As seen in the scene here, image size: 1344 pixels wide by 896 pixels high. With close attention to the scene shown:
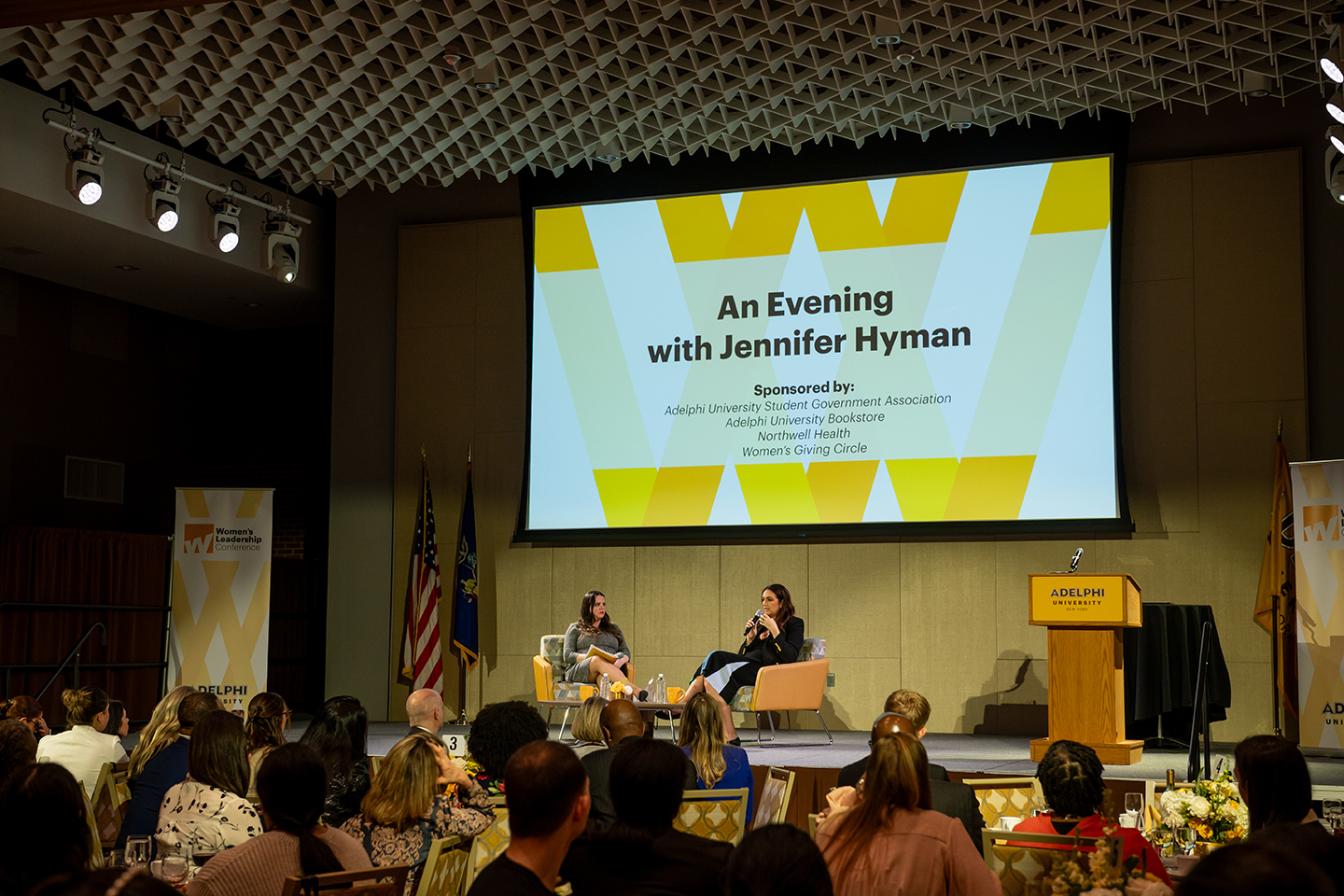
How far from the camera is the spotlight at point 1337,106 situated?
503 centimetres

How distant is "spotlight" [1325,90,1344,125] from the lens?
5.03m

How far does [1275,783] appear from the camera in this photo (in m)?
2.66

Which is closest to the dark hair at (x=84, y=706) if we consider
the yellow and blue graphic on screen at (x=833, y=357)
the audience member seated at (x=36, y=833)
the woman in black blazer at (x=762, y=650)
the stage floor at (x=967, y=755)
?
the stage floor at (x=967, y=755)

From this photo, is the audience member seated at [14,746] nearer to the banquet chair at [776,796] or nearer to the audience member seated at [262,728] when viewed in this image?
the audience member seated at [262,728]

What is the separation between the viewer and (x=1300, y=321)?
8406 millimetres

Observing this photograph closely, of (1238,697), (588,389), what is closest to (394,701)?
(588,389)

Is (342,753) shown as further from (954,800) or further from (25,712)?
(25,712)

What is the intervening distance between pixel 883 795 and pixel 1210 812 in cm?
121

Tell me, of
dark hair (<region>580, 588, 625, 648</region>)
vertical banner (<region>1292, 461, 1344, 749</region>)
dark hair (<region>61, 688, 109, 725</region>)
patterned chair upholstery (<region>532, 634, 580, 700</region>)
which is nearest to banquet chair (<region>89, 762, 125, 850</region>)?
dark hair (<region>61, 688, 109, 725</region>)

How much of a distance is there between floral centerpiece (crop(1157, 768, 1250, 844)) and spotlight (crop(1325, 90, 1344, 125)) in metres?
3.10

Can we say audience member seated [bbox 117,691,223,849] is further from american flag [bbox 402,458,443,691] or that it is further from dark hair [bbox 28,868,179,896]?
american flag [bbox 402,458,443,691]

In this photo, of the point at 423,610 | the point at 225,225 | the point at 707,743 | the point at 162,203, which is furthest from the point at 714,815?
the point at 225,225

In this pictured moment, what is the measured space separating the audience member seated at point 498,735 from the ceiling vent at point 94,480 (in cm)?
869

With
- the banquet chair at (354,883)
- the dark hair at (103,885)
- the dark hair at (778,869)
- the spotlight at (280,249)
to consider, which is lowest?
the banquet chair at (354,883)
